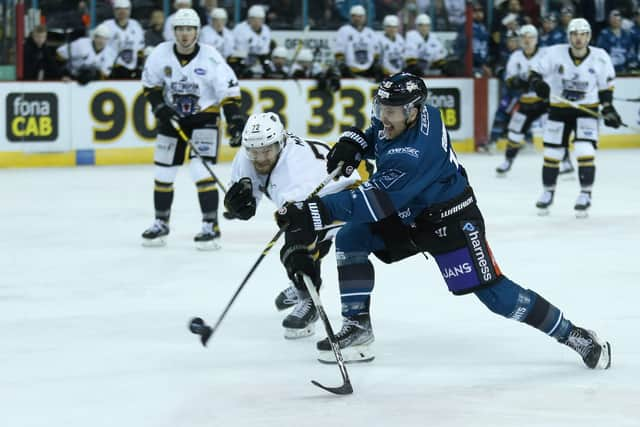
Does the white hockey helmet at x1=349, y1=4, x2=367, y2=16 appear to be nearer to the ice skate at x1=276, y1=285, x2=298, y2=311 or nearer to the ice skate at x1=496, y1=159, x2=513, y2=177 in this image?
the ice skate at x1=496, y1=159, x2=513, y2=177

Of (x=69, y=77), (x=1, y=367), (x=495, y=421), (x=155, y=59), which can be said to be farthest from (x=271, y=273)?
(x=69, y=77)

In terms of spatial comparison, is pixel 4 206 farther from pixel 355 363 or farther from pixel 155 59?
pixel 355 363

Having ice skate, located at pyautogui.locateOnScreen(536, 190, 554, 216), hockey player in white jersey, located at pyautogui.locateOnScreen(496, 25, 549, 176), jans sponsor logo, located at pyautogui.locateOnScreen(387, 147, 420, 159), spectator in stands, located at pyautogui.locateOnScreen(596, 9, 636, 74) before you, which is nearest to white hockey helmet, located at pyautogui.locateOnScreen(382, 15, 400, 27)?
spectator in stands, located at pyautogui.locateOnScreen(596, 9, 636, 74)

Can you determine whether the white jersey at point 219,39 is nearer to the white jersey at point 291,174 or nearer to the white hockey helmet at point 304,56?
the white hockey helmet at point 304,56

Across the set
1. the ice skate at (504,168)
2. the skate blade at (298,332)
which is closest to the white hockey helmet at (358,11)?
the ice skate at (504,168)

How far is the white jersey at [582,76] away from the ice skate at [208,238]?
2.85m

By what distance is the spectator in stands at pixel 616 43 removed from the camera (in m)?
14.6

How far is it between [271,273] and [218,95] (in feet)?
4.62

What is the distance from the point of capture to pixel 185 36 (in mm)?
7391

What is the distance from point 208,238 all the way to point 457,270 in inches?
125

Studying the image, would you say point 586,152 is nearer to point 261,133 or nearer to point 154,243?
point 154,243

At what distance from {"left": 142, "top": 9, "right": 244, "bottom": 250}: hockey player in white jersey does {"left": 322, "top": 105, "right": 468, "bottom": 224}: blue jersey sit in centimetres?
312

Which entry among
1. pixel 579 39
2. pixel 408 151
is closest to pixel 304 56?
pixel 579 39

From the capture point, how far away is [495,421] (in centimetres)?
379
